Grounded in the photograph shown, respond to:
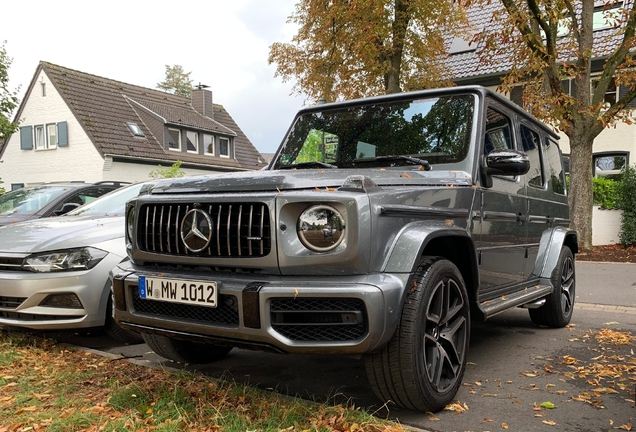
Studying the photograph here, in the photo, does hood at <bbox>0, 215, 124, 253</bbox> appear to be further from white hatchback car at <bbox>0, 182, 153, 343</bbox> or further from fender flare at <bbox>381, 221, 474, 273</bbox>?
fender flare at <bbox>381, 221, 474, 273</bbox>

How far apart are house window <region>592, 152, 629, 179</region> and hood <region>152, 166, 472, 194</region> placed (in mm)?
18090

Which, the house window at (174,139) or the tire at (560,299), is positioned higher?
the house window at (174,139)

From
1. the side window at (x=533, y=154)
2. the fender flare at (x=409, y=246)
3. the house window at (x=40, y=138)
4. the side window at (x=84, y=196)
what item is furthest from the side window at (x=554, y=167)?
the house window at (x=40, y=138)

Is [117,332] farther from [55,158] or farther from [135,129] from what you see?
[55,158]

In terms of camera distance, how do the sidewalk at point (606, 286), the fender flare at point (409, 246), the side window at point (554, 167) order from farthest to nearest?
the sidewalk at point (606, 286) < the side window at point (554, 167) < the fender flare at point (409, 246)

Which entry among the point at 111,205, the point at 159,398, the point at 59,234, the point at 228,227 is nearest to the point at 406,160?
the point at 228,227

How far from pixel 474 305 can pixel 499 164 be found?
2.97 ft

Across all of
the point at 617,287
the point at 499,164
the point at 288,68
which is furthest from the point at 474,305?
the point at 288,68

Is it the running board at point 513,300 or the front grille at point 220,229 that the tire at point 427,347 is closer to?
the running board at point 513,300

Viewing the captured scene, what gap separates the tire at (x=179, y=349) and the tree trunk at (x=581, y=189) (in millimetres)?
11514

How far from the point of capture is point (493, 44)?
13188mm

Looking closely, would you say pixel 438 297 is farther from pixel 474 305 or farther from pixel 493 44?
pixel 493 44

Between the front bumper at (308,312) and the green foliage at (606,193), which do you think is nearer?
the front bumper at (308,312)

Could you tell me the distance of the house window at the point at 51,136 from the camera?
2822 centimetres
